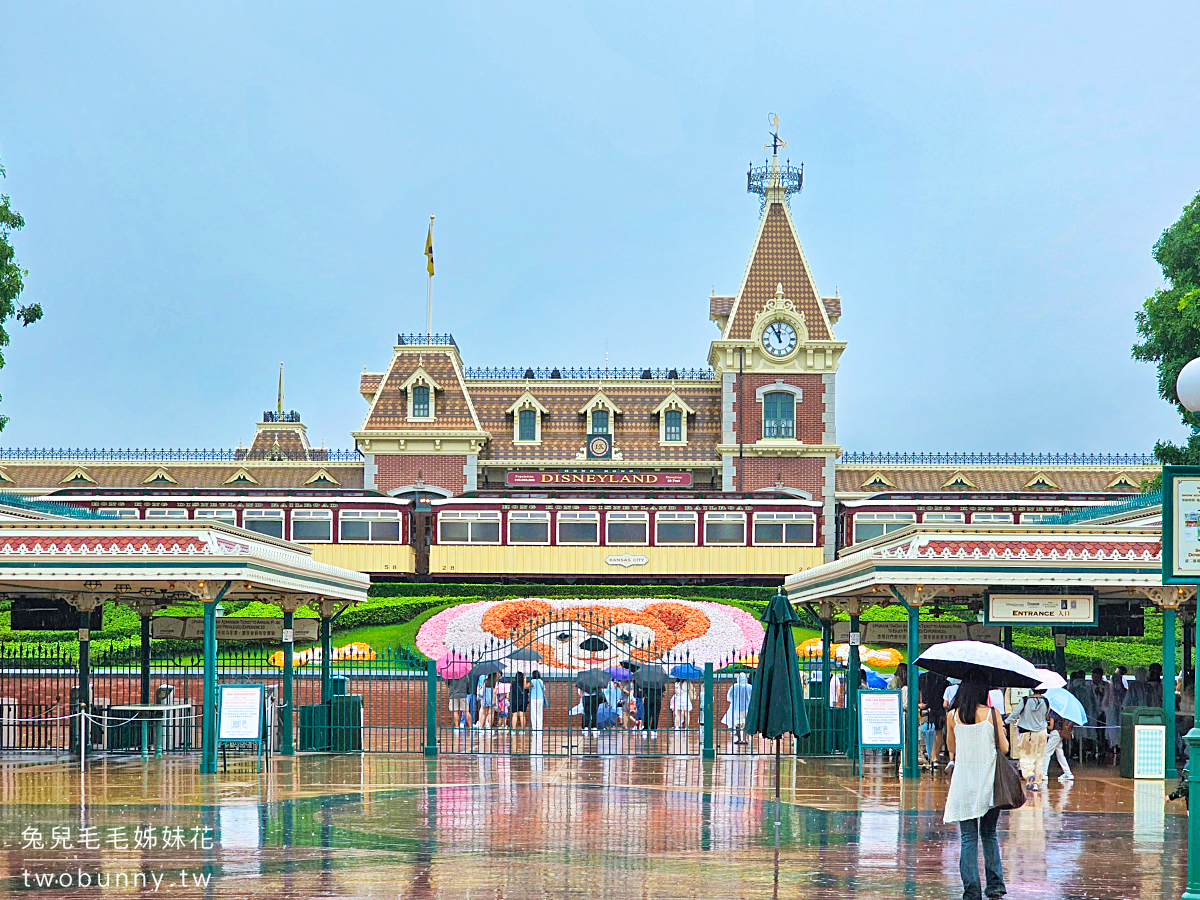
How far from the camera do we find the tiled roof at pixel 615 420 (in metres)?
56.7

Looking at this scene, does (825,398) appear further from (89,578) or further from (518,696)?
(89,578)

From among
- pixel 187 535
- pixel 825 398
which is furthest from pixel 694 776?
pixel 825 398

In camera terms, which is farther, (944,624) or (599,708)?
(599,708)

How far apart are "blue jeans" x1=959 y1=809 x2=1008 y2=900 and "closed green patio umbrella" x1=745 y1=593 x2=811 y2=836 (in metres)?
5.26

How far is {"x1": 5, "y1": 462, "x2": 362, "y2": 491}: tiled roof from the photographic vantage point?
186 feet

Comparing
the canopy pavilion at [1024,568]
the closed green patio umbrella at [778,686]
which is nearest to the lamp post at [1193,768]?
the closed green patio umbrella at [778,686]

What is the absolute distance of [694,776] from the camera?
1827 cm

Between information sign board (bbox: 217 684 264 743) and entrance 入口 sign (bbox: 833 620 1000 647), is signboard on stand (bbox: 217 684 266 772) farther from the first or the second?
entrance 入口 sign (bbox: 833 620 1000 647)

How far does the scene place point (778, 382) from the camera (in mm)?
54406

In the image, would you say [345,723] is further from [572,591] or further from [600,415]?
[600,415]

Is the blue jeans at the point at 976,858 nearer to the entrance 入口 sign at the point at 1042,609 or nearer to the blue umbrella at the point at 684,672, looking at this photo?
the entrance 入口 sign at the point at 1042,609

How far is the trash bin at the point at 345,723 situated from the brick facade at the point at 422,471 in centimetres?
3258

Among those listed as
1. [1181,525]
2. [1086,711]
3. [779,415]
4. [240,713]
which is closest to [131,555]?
[240,713]

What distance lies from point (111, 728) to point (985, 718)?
16.1 m
